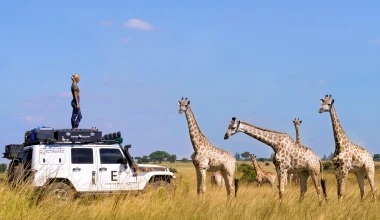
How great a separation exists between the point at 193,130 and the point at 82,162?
3368 millimetres

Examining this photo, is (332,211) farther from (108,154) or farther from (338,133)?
(108,154)

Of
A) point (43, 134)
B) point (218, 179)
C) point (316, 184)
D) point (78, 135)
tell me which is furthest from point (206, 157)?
point (218, 179)

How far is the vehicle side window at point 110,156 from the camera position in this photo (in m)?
17.4

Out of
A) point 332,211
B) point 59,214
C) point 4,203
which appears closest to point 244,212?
point 332,211

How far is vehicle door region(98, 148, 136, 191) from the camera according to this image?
1723 cm

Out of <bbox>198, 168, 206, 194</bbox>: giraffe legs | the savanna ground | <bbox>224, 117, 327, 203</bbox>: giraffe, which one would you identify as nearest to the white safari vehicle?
<bbox>198, 168, 206, 194</bbox>: giraffe legs

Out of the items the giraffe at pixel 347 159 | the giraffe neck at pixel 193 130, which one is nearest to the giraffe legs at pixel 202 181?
the giraffe neck at pixel 193 130

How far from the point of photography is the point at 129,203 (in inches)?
512

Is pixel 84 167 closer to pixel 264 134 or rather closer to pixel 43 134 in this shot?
pixel 43 134

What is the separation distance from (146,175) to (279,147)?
3519 millimetres

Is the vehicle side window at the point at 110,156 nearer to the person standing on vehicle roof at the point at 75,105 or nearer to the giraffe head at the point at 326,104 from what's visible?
the person standing on vehicle roof at the point at 75,105

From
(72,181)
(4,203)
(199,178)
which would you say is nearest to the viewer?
(4,203)

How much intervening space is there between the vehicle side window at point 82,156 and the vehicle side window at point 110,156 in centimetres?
28

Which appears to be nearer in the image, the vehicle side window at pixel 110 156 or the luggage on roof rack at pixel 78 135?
the luggage on roof rack at pixel 78 135
